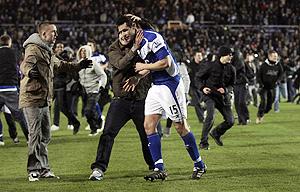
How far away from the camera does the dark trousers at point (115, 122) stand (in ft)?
35.9

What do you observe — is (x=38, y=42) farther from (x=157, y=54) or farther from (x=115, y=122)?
(x=157, y=54)

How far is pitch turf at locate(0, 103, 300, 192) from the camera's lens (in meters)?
10.4

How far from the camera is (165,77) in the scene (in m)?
10.6

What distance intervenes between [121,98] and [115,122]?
376 mm

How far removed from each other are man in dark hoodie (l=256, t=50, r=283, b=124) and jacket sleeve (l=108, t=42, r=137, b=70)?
1141cm

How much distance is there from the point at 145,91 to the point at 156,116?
32.3 inches

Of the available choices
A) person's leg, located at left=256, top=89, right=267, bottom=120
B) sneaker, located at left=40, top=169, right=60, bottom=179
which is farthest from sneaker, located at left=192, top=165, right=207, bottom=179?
person's leg, located at left=256, top=89, right=267, bottom=120

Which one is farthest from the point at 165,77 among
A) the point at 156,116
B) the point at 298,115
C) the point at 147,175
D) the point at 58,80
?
the point at 298,115

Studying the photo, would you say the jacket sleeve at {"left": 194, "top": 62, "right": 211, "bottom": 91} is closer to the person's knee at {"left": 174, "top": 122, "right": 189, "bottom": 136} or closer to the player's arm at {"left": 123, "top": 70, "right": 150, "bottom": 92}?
the person's knee at {"left": 174, "top": 122, "right": 189, "bottom": 136}

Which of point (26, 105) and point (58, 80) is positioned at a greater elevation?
point (26, 105)

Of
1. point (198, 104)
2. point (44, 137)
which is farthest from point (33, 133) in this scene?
point (198, 104)

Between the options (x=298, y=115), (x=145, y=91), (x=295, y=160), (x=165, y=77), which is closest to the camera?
(x=165, y=77)

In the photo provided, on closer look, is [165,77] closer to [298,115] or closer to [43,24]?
[43,24]

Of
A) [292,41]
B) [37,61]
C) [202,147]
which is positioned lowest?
[292,41]
